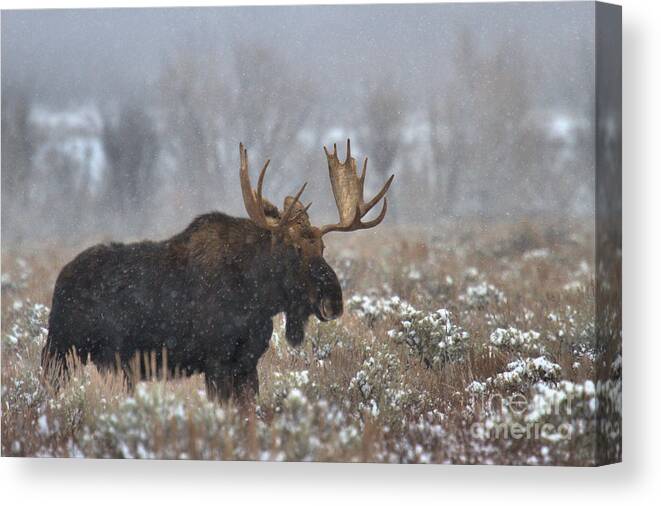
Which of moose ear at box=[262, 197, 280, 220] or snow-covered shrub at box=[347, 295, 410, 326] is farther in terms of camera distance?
snow-covered shrub at box=[347, 295, 410, 326]

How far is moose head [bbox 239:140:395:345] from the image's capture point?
A: 10.2 meters

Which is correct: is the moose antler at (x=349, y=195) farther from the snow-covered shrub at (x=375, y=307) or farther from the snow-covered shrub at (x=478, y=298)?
the snow-covered shrub at (x=478, y=298)

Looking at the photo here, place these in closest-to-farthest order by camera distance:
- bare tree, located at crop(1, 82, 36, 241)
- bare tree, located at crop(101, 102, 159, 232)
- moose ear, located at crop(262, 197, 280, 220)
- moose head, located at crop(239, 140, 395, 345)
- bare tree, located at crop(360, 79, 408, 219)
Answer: moose head, located at crop(239, 140, 395, 345) → moose ear, located at crop(262, 197, 280, 220) → bare tree, located at crop(360, 79, 408, 219) → bare tree, located at crop(101, 102, 159, 232) → bare tree, located at crop(1, 82, 36, 241)

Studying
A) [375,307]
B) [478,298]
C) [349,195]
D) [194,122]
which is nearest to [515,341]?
[478,298]

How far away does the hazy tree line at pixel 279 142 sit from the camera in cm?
1020

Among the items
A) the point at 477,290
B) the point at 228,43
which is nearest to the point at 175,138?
the point at 228,43

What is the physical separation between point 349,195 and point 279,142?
1.91 ft

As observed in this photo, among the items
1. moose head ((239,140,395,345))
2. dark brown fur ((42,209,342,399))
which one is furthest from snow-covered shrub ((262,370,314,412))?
moose head ((239,140,395,345))

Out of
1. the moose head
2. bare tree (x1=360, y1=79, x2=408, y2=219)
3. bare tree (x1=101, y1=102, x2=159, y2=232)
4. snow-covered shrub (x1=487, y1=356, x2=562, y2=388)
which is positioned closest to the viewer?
snow-covered shrub (x1=487, y1=356, x2=562, y2=388)

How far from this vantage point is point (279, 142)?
34.1ft

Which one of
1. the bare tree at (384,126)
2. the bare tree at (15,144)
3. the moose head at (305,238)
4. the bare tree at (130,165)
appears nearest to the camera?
the moose head at (305,238)

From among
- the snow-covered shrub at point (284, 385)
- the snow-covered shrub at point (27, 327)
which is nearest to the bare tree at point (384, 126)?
the snow-covered shrub at point (284, 385)

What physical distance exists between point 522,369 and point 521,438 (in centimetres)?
44

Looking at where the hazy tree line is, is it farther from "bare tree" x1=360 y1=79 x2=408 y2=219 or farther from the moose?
the moose
